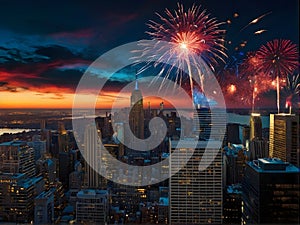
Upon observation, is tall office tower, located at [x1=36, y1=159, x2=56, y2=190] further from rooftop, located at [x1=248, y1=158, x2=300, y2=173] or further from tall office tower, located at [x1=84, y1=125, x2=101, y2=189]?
rooftop, located at [x1=248, y1=158, x2=300, y2=173]

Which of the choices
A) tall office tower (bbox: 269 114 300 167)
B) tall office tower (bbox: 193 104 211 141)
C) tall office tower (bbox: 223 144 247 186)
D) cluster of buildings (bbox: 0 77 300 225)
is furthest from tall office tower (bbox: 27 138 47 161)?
tall office tower (bbox: 269 114 300 167)

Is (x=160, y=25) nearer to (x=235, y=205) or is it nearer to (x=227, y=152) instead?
(x=227, y=152)

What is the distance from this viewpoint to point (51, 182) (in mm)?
2734

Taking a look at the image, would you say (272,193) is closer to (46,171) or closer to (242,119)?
(242,119)

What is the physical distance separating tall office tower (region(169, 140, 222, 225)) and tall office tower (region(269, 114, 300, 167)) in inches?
20.5

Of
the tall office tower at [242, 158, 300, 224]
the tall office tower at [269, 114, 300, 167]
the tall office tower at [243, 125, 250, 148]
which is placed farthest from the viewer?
the tall office tower at [243, 125, 250, 148]

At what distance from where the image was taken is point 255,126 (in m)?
2.66

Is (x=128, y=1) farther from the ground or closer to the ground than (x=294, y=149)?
farther from the ground

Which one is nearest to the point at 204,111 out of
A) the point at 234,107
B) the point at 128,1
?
the point at 234,107

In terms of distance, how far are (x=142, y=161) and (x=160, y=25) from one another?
4.43 feet

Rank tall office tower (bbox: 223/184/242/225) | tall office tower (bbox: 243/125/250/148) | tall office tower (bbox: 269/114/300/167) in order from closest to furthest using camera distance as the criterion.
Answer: tall office tower (bbox: 269/114/300/167) → tall office tower (bbox: 223/184/242/225) → tall office tower (bbox: 243/125/250/148)

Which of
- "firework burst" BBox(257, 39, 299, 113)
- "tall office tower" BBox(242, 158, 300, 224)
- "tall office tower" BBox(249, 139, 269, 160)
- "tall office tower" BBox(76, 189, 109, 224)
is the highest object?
"firework burst" BBox(257, 39, 299, 113)

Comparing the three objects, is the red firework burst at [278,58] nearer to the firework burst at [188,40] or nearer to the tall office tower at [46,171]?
the firework burst at [188,40]

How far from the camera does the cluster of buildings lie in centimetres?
230
